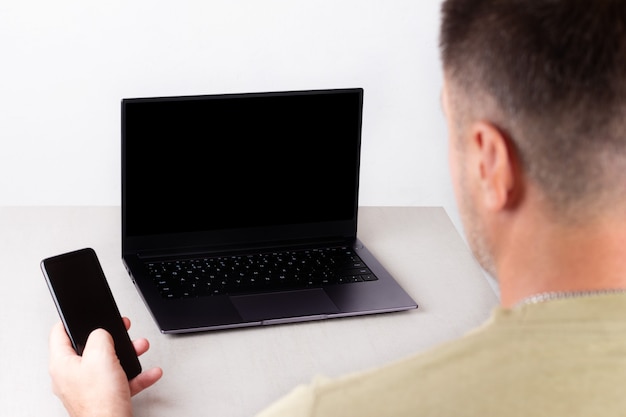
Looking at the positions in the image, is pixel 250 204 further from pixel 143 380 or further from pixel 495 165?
pixel 495 165

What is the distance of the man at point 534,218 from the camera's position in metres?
0.63

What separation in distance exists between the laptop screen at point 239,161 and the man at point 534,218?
738mm

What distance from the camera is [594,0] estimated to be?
692mm

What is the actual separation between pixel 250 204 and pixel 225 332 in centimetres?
30

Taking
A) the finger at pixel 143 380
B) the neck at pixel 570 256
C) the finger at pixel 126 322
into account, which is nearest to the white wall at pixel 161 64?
the finger at pixel 126 322

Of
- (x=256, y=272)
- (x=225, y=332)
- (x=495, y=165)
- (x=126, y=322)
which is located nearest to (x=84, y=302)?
(x=126, y=322)

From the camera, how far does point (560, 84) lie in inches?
26.7

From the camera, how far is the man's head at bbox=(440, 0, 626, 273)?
68 cm

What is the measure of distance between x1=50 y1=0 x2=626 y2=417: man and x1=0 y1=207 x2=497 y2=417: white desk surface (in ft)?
1.57

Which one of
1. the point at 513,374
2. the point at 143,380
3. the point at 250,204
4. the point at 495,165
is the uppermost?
the point at 495,165

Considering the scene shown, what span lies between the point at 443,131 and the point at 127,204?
3.18 feet

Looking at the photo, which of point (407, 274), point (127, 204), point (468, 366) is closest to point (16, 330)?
point (127, 204)

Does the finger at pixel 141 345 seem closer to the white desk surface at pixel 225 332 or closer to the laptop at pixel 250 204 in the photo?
the white desk surface at pixel 225 332

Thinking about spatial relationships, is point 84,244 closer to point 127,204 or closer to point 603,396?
point 127,204
